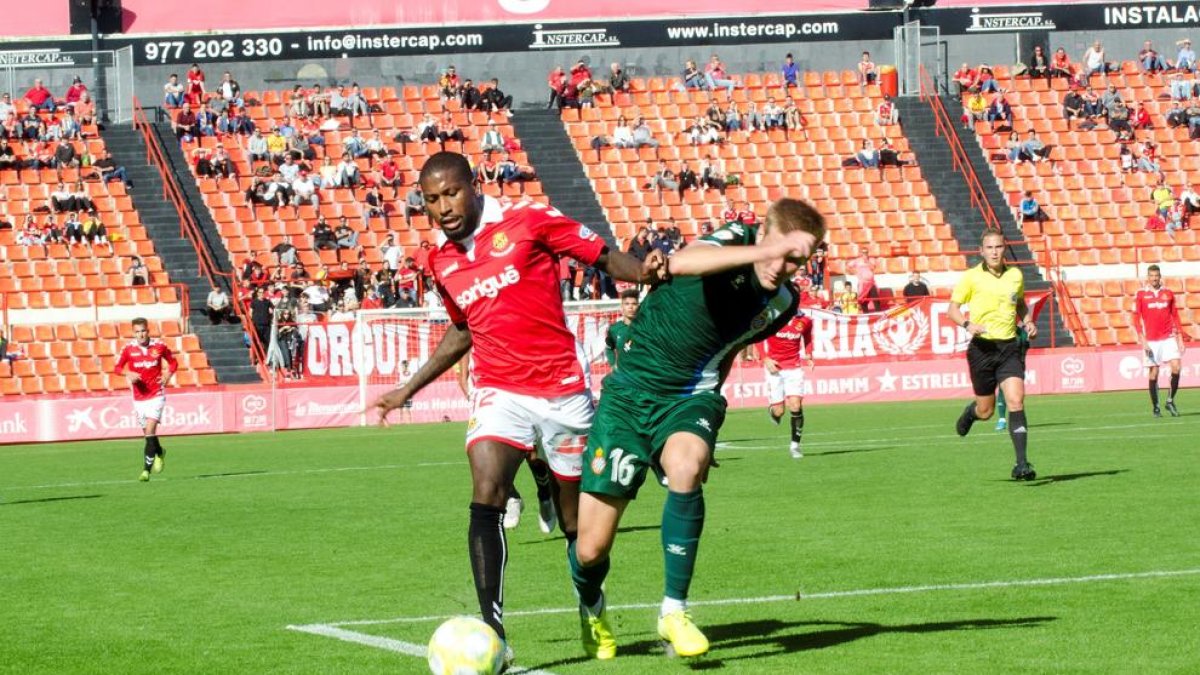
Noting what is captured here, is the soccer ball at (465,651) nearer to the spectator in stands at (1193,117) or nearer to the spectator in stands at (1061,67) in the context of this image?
the spectator in stands at (1193,117)

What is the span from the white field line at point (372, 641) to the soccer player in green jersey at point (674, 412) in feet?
1.72

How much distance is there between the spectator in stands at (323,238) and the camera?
4019 centimetres

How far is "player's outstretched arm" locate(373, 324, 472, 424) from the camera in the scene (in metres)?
9.07

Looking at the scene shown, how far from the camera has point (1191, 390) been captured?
3616 centimetres

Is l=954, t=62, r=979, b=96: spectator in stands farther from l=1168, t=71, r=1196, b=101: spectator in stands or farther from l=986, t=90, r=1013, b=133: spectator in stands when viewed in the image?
l=1168, t=71, r=1196, b=101: spectator in stands

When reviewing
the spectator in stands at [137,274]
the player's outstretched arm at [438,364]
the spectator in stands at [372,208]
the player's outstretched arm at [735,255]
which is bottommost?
the player's outstretched arm at [438,364]

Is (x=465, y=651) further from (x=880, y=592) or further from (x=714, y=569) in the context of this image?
(x=714, y=569)

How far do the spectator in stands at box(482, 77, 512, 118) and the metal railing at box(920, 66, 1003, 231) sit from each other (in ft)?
36.4

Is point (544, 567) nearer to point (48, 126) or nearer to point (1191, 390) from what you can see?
point (1191, 390)

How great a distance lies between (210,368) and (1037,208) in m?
20.6

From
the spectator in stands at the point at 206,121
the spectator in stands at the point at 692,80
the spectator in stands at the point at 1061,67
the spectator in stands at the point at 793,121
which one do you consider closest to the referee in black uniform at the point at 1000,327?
the spectator in stands at the point at 206,121

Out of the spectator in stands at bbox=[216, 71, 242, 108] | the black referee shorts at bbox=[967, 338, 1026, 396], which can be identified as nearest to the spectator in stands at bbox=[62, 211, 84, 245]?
the spectator in stands at bbox=[216, 71, 242, 108]

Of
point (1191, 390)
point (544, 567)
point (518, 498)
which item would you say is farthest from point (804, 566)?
point (1191, 390)

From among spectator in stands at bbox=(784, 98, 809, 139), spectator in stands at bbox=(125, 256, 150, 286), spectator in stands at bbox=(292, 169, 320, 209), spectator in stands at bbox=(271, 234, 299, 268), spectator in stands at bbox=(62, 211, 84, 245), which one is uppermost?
spectator in stands at bbox=(784, 98, 809, 139)
